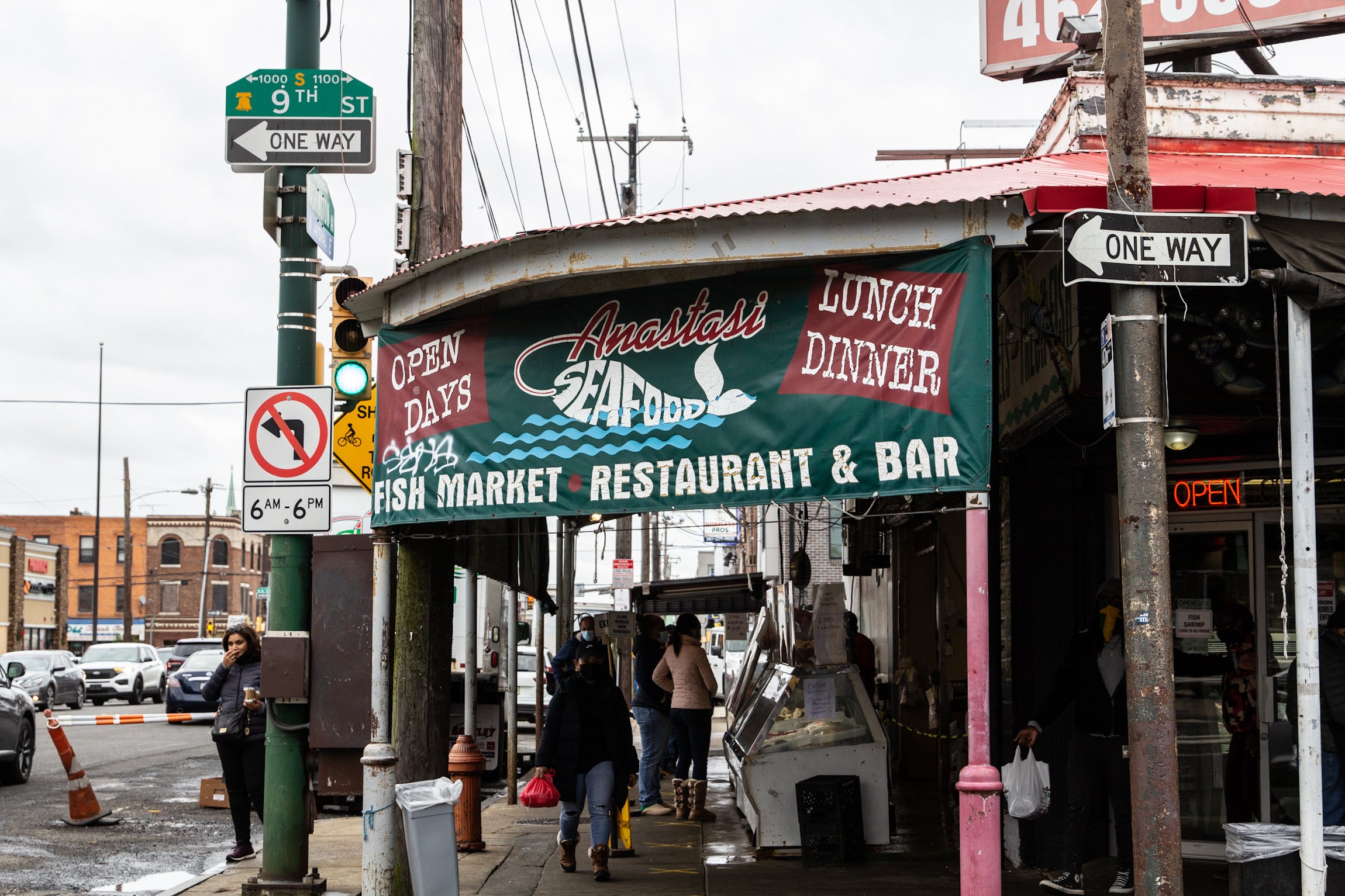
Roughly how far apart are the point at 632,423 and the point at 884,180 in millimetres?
2144

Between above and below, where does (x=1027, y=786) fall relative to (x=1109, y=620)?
below

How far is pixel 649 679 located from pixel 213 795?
472 cm

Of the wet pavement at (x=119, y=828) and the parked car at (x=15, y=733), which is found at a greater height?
the parked car at (x=15, y=733)

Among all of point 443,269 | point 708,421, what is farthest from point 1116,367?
point 443,269

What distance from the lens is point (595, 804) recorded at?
939 centimetres

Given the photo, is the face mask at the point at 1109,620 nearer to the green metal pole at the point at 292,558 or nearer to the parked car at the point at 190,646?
the green metal pole at the point at 292,558

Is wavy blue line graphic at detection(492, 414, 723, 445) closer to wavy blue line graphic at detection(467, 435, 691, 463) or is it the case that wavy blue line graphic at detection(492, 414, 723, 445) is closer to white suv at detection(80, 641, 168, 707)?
wavy blue line graphic at detection(467, 435, 691, 463)

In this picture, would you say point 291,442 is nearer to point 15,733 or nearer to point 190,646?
point 15,733

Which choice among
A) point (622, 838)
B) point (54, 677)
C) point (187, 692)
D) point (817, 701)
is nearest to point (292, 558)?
point (622, 838)

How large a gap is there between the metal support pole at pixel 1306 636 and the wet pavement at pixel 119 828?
7.54 meters

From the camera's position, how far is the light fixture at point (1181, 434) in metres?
9.02

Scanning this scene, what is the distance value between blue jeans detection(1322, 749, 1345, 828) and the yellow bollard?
498 cm

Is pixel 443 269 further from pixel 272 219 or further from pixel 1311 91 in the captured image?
pixel 1311 91

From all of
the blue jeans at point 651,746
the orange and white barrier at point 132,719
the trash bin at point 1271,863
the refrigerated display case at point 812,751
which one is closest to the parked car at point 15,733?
the blue jeans at point 651,746
